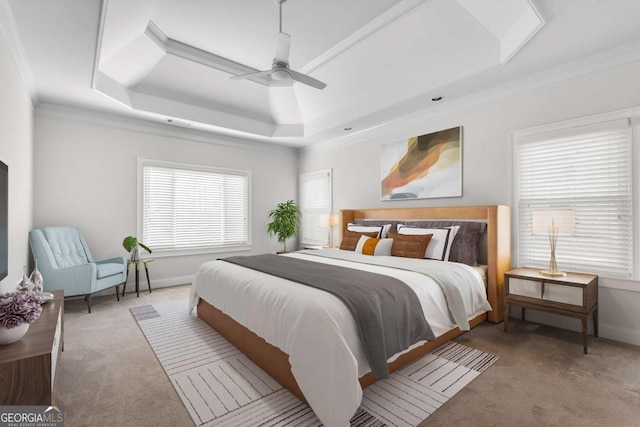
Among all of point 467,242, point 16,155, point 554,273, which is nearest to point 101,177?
point 16,155

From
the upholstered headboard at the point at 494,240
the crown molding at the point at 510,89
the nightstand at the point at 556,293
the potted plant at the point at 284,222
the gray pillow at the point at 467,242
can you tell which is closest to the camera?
the nightstand at the point at 556,293

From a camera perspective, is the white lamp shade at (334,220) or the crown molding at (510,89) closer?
the crown molding at (510,89)

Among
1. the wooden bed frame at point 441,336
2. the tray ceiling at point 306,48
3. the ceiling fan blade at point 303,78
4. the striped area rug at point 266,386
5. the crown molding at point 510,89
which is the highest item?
the tray ceiling at point 306,48

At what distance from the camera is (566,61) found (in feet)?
10.2

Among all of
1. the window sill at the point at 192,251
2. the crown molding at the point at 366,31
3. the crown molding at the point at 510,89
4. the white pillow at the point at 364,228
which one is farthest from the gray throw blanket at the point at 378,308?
the window sill at the point at 192,251

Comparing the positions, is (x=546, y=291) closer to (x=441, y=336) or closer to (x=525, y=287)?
(x=525, y=287)

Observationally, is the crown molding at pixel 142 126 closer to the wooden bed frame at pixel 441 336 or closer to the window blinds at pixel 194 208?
the window blinds at pixel 194 208

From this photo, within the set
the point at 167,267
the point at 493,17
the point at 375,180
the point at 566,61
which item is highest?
the point at 493,17

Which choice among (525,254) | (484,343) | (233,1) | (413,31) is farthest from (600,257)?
(233,1)

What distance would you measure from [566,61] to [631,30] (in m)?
0.51

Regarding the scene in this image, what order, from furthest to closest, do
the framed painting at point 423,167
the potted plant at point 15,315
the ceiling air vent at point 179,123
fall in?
the ceiling air vent at point 179,123 < the framed painting at point 423,167 < the potted plant at point 15,315

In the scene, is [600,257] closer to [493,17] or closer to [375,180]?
[493,17]

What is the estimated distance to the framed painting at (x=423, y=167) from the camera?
13.6 feet

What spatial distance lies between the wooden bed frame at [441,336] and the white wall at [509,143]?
0.25 meters
